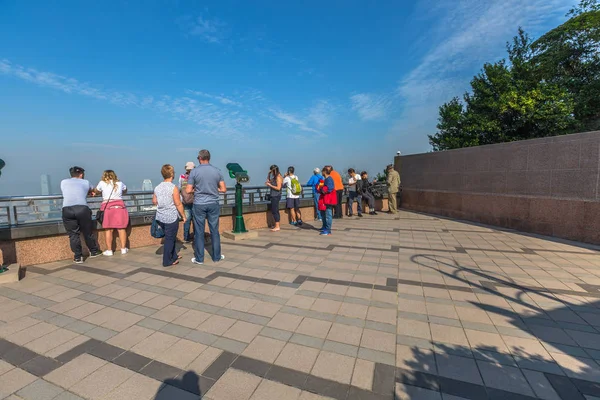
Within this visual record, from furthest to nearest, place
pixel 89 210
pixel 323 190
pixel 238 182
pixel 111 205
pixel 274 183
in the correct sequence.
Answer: pixel 274 183 → pixel 323 190 → pixel 238 182 → pixel 111 205 → pixel 89 210

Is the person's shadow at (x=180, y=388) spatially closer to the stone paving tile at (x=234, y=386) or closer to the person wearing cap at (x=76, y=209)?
the stone paving tile at (x=234, y=386)

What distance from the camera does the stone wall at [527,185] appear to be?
6586 millimetres

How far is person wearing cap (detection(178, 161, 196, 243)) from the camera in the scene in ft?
20.1

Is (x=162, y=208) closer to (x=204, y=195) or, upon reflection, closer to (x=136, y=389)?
(x=204, y=195)

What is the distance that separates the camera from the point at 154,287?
401 centimetres

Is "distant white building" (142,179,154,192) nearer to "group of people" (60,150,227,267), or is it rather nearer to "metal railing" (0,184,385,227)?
"metal railing" (0,184,385,227)

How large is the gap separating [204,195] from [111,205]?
201 centimetres

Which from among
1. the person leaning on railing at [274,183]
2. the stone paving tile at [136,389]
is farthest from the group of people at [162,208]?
the stone paving tile at [136,389]

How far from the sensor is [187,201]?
6.11m

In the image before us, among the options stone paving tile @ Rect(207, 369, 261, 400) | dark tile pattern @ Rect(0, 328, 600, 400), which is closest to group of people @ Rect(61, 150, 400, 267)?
→ dark tile pattern @ Rect(0, 328, 600, 400)

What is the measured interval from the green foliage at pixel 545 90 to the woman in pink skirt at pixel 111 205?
19.6 meters

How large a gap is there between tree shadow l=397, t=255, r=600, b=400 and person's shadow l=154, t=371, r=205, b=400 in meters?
1.62

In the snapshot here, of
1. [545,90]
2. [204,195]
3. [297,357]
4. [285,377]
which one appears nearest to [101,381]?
[285,377]

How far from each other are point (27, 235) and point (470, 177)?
12.1 metres
